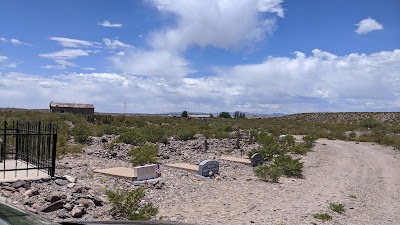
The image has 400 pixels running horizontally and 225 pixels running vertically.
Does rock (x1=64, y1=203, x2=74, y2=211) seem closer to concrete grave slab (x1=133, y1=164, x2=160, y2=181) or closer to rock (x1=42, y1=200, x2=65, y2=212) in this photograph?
rock (x1=42, y1=200, x2=65, y2=212)

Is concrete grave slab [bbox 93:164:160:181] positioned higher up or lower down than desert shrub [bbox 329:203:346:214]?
higher up

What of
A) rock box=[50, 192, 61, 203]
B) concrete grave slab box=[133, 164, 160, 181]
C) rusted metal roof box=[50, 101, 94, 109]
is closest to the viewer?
rock box=[50, 192, 61, 203]

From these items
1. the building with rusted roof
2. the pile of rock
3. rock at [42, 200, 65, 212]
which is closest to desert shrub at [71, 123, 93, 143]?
the pile of rock

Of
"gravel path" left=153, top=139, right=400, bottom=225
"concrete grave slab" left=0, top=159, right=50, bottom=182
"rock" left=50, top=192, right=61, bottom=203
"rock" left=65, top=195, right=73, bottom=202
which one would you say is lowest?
"gravel path" left=153, top=139, right=400, bottom=225

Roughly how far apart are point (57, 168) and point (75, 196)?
15.2ft

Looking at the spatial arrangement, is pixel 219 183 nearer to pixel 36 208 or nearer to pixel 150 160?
pixel 150 160

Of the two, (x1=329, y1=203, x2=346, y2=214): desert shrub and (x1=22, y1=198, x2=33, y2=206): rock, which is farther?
(x1=329, y1=203, x2=346, y2=214): desert shrub

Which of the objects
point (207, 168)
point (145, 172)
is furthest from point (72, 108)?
point (145, 172)

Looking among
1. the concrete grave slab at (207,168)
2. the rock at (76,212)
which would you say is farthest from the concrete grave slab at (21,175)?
the concrete grave slab at (207,168)

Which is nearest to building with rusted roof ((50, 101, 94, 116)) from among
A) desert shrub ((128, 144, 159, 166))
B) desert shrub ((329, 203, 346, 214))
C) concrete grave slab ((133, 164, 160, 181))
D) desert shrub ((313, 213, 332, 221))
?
desert shrub ((128, 144, 159, 166))

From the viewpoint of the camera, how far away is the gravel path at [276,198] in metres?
10.0

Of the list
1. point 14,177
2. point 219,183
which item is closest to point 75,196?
point 14,177

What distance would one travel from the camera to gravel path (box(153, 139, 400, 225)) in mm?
10008

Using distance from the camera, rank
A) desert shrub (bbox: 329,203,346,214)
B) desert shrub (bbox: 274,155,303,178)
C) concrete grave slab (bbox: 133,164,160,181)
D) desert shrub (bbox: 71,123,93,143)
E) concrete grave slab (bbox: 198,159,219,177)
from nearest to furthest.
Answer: desert shrub (bbox: 329,203,346,214) < concrete grave slab (bbox: 133,164,160,181) < concrete grave slab (bbox: 198,159,219,177) < desert shrub (bbox: 274,155,303,178) < desert shrub (bbox: 71,123,93,143)
